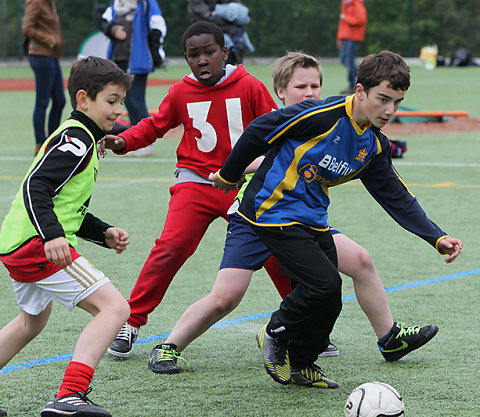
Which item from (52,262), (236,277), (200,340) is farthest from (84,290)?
(200,340)

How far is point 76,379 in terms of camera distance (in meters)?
3.61

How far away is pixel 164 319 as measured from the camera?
5.27 meters

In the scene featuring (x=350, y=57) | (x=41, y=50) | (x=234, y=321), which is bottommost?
(x=350, y=57)

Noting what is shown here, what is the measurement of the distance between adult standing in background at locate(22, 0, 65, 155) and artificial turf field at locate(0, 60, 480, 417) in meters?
1.99

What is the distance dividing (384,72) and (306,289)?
95cm

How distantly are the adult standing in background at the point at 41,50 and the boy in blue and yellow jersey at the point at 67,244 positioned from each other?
7782 mm

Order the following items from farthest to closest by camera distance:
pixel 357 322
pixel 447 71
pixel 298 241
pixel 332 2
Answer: pixel 332 2
pixel 447 71
pixel 357 322
pixel 298 241

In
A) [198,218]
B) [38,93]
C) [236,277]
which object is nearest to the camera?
[236,277]

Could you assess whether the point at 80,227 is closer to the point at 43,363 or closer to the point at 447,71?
the point at 43,363

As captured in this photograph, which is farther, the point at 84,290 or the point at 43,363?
the point at 43,363

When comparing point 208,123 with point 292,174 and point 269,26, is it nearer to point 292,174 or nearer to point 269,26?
point 292,174

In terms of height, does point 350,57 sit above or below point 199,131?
below

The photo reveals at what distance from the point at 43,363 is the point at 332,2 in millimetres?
30528

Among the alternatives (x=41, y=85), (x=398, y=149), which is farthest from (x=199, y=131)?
(x=41, y=85)
